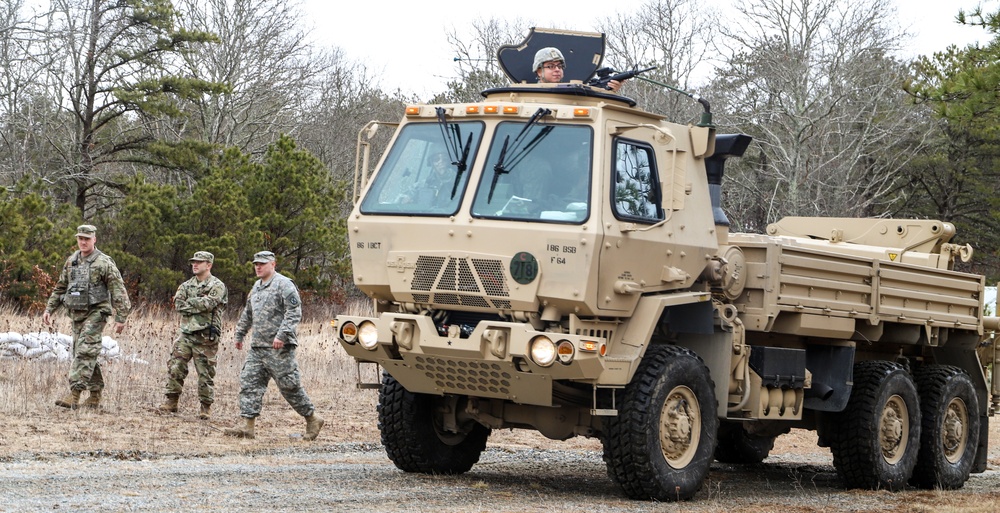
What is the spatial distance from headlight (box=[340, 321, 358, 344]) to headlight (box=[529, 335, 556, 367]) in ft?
4.62

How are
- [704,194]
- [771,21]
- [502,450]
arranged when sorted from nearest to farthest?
[704,194] → [502,450] → [771,21]

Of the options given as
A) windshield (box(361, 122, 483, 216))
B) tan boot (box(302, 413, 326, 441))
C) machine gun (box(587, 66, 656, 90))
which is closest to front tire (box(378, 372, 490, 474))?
windshield (box(361, 122, 483, 216))

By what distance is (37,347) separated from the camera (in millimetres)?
17234

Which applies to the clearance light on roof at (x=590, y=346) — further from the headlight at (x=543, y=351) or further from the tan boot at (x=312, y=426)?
the tan boot at (x=312, y=426)

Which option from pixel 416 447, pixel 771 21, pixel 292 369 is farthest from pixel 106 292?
pixel 771 21

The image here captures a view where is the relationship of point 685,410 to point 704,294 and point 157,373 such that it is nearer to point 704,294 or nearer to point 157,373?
point 704,294

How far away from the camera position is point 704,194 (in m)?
9.95

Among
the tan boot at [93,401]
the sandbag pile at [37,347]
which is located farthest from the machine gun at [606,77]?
the sandbag pile at [37,347]

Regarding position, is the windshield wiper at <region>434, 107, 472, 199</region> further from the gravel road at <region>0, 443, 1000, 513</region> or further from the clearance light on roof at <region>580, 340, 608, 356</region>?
the gravel road at <region>0, 443, 1000, 513</region>

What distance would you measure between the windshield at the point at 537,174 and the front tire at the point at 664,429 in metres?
1.29

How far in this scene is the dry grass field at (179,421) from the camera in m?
11.1

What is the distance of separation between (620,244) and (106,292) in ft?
22.6

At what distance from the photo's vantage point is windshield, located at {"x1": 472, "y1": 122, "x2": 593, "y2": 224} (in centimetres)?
880

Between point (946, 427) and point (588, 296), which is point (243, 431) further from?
point (946, 427)
